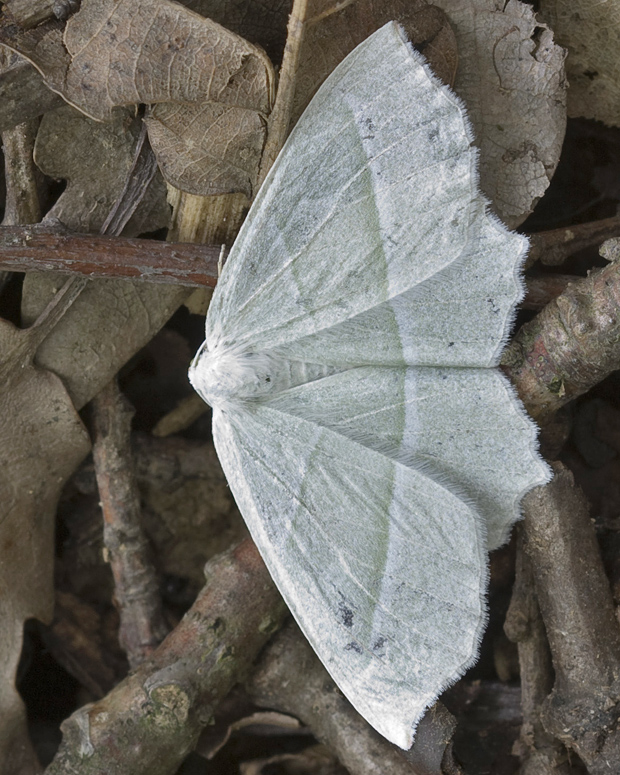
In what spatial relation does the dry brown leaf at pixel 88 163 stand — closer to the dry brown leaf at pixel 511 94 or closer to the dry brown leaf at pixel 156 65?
the dry brown leaf at pixel 156 65

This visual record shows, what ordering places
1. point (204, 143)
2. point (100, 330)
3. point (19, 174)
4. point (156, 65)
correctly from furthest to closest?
point (100, 330) < point (19, 174) < point (204, 143) < point (156, 65)

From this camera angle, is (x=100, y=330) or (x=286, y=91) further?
(x=100, y=330)

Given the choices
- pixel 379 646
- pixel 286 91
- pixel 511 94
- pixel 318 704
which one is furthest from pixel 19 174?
pixel 318 704

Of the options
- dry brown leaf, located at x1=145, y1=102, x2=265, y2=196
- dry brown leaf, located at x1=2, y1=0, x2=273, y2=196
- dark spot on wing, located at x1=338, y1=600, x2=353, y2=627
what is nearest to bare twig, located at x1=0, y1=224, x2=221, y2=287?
dry brown leaf, located at x1=145, y1=102, x2=265, y2=196

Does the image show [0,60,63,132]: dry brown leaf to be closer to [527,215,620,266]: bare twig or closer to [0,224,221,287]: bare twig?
[0,224,221,287]: bare twig

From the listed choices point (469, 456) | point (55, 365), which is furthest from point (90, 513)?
point (469, 456)

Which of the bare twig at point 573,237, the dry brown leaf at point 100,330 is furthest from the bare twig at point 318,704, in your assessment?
the bare twig at point 573,237

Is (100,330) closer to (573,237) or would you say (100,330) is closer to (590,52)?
(573,237)
